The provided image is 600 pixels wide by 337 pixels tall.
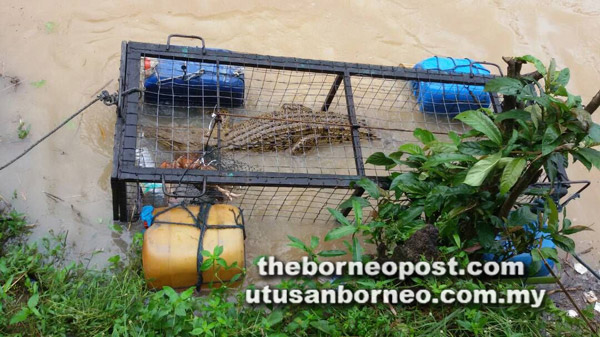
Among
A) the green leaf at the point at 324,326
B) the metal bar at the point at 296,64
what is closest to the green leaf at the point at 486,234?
the green leaf at the point at 324,326

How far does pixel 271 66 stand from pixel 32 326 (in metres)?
2.44

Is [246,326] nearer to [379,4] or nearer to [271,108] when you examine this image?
[271,108]

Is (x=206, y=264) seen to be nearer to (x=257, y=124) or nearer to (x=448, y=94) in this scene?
(x=257, y=124)

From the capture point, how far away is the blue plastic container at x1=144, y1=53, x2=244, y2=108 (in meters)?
4.58

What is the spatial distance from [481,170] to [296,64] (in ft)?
5.96

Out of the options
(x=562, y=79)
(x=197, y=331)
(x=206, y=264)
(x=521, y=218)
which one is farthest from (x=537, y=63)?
(x=197, y=331)

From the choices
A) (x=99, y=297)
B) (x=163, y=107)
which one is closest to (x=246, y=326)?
(x=99, y=297)

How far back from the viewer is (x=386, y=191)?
395 centimetres

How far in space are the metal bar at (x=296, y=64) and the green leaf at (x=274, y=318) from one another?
192 cm

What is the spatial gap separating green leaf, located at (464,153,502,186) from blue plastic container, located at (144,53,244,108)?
7.34ft

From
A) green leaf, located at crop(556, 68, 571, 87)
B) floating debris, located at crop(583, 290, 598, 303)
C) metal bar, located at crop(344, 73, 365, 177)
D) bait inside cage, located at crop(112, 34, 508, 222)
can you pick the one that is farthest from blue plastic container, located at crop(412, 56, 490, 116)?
floating debris, located at crop(583, 290, 598, 303)

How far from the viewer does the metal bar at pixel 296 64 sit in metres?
4.14

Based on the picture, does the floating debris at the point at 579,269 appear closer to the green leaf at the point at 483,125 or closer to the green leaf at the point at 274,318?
the green leaf at the point at 483,125

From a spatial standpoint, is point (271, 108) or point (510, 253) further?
point (271, 108)
